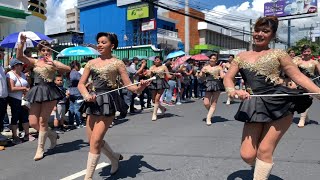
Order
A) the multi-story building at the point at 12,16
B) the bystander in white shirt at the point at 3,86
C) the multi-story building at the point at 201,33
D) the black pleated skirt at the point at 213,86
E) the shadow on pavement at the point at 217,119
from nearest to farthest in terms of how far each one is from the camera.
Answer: the bystander in white shirt at the point at 3,86 → the black pleated skirt at the point at 213,86 → the shadow on pavement at the point at 217,119 → the multi-story building at the point at 12,16 → the multi-story building at the point at 201,33

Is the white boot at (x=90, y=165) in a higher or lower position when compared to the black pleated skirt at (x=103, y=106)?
lower

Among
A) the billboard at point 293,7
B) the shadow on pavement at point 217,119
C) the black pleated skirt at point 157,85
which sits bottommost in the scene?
the shadow on pavement at point 217,119

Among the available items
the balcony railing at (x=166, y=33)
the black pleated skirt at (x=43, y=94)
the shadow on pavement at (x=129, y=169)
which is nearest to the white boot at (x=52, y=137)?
the black pleated skirt at (x=43, y=94)

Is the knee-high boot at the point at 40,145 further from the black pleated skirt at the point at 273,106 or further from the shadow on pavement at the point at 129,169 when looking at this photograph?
the black pleated skirt at the point at 273,106

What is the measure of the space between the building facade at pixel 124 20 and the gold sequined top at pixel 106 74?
23.8m

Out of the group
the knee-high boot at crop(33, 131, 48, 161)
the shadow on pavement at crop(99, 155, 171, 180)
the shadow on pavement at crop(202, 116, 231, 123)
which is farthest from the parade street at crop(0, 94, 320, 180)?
the shadow on pavement at crop(202, 116, 231, 123)

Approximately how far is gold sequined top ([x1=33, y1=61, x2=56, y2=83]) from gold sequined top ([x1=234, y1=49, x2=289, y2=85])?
3.76 meters

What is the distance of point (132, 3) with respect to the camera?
3706 centimetres

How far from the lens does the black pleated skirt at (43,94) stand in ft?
20.9

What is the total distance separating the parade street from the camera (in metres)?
5.29

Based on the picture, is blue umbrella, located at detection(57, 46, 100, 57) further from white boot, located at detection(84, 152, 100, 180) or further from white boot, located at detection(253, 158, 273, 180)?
white boot, located at detection(253, 158, 273, 180)

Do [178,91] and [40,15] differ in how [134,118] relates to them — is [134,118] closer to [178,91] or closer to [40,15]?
[178,91]

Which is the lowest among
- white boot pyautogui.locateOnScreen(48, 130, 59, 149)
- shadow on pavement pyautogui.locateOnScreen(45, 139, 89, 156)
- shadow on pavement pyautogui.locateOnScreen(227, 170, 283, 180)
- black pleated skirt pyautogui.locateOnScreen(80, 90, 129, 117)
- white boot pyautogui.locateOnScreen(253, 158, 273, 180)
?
shadow on pavement pyautogui.locateOnScreen(45, 139, 89, 156)

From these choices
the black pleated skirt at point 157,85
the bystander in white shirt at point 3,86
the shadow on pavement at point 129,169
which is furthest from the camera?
the black pleated skirt at point 157,85
